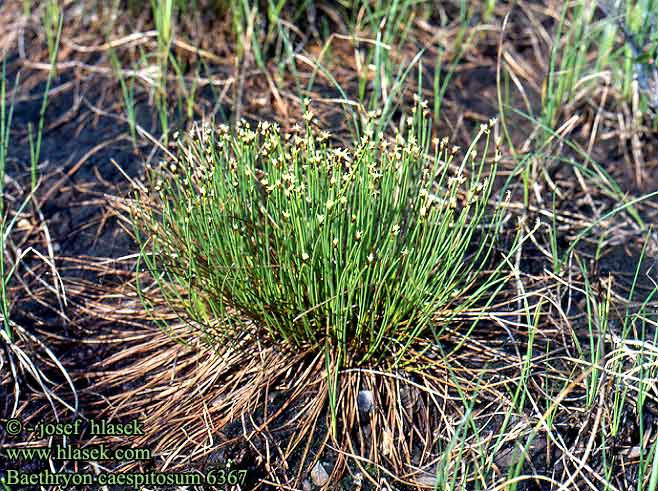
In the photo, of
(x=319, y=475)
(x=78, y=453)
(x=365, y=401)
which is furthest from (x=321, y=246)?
(x=78, y=453)

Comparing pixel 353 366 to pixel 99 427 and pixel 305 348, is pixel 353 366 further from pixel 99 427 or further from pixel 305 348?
pixel 99 427

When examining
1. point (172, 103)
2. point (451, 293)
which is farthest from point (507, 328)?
point (172, 103)

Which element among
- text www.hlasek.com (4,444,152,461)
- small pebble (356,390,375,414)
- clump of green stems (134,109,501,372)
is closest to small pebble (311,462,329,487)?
small pebble (356,390,375,414)

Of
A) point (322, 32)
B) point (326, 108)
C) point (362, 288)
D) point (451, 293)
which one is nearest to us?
point (362, 288)

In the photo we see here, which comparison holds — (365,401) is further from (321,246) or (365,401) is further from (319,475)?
(321,246)

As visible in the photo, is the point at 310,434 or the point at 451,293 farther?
the point at 451,293

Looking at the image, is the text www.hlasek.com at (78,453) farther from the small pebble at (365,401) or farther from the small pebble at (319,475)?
the small pebble at (365,401)

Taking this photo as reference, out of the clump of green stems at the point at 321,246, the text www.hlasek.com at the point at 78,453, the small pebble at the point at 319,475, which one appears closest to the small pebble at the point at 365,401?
the clump of green stems at the point at 321,246

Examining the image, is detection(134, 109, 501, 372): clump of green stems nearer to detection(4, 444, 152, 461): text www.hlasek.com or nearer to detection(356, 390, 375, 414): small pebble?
detection(356, 390, 375, 414): small pebble
